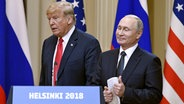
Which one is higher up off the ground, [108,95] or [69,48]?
[69,48]

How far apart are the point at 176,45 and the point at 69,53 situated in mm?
1305

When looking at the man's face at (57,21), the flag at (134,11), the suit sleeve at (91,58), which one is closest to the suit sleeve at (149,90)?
the suit sleeve at (91,58)

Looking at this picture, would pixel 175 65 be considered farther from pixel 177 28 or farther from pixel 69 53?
pixel 69 53

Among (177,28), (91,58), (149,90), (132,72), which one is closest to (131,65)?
(132,72)

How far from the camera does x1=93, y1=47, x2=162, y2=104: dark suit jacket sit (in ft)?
8.64

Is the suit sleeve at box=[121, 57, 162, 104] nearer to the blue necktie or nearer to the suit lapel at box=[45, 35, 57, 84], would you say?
the blue necktie

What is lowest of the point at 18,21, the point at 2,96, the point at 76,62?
the point at 2,96

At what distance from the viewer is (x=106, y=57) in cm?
292

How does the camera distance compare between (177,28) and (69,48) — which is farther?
(177,28)

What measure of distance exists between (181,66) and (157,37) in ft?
2.79

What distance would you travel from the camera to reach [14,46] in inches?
151

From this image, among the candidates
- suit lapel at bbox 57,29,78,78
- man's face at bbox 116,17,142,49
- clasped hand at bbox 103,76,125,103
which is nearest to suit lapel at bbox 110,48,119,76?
man's face at bbox 116,17,142,49

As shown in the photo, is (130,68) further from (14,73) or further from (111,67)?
(14,73)

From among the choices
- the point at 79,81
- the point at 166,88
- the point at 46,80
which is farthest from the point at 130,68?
the point at 166,88
